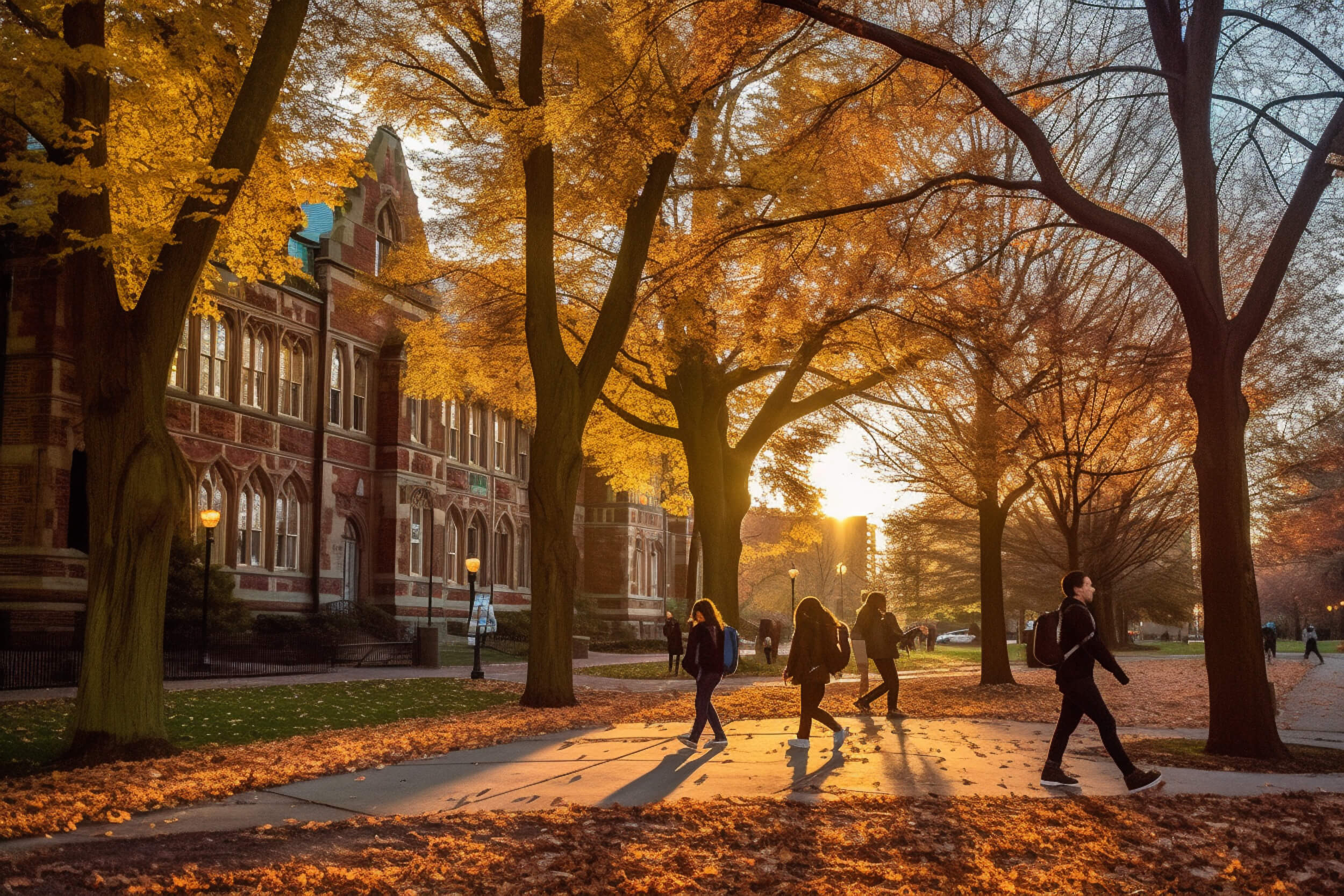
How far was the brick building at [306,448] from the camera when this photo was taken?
25703mm

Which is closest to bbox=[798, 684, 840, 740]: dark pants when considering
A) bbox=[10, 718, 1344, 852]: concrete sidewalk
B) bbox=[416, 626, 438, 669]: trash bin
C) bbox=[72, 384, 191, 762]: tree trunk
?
bbox=[10, 718, 1344, 852]: concrete sidewalk

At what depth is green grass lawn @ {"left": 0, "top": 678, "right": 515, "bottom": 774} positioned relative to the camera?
41.9 feet

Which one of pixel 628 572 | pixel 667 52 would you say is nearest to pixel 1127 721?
pixel 667 52

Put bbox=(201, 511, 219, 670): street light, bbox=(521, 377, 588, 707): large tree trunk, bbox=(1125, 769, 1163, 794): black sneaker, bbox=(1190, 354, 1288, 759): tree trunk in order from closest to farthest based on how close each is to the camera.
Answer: bbox=(1125, 769, 1163, 794): black sneaker, bbox=(1190, 354, 1288, 759): tree trunk, bbox=(521, 377, 588, 707): large tree trunk, bbox=(201, 511, 219, 670): street light

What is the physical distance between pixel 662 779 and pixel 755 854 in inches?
114

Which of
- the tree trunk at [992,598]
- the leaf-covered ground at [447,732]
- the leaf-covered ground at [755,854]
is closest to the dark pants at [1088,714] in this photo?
the leaf-covered ground at [755,854]

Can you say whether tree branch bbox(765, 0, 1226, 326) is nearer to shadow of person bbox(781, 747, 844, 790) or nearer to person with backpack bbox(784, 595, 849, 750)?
person with backpack bbox(784, 595, 849, 750)

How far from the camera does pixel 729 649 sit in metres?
12.3

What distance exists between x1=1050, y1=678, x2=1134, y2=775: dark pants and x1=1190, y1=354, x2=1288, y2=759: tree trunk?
2601 millimetres

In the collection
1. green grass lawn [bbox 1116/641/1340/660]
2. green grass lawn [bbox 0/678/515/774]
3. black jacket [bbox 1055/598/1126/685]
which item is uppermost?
black jacket [bbox 1055/598/1126/685]

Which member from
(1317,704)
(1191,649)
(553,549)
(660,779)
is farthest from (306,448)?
(1191,649)

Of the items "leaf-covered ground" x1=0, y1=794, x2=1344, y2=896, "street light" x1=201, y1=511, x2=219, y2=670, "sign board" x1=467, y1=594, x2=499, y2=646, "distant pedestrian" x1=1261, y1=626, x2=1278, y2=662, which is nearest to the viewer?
"leaf-covered ground" x1=0, y1=794, x2=1344, y2=896

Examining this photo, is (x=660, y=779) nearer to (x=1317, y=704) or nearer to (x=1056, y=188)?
(x=1056, y=188)

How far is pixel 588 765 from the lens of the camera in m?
10.3
